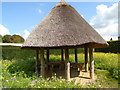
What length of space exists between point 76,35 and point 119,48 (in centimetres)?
1304

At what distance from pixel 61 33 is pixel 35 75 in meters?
2.28

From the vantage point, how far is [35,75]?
20.0 ft

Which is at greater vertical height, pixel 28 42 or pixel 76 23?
pixel 76 23

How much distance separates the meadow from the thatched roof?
1.42 meters

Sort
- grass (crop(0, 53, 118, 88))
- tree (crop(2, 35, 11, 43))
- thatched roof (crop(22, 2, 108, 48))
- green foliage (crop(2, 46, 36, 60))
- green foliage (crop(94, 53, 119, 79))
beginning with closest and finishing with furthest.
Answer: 1. grass (crop(0, 53, 118, 88))
2. thatched roof (crop(22, 2, 108, 48))
3. green foliage (crop(94, 53, 119, 79))
4. green foliage (crop(2, 46, 36, 60))
5. tree (crop(2, 35, 11, 43))

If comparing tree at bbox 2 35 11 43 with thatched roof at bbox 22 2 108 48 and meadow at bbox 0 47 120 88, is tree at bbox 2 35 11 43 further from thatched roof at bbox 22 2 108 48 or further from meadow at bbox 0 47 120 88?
thatched roof at bbox 22 2 108 48

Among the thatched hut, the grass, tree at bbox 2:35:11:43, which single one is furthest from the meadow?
tree at bbox 2:35:11:43

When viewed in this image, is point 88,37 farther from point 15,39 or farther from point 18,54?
point 15,39

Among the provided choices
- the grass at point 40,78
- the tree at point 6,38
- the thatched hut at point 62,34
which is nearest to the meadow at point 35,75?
the grass at point 40,78

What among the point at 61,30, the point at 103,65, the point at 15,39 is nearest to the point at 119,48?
the point at 103,65

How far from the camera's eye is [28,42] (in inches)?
237

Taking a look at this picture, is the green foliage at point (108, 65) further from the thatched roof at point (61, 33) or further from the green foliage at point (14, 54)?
the green foliage at point (14, 54)

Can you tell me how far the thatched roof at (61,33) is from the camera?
543 cm

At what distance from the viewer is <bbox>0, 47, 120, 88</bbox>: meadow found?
4.39m
